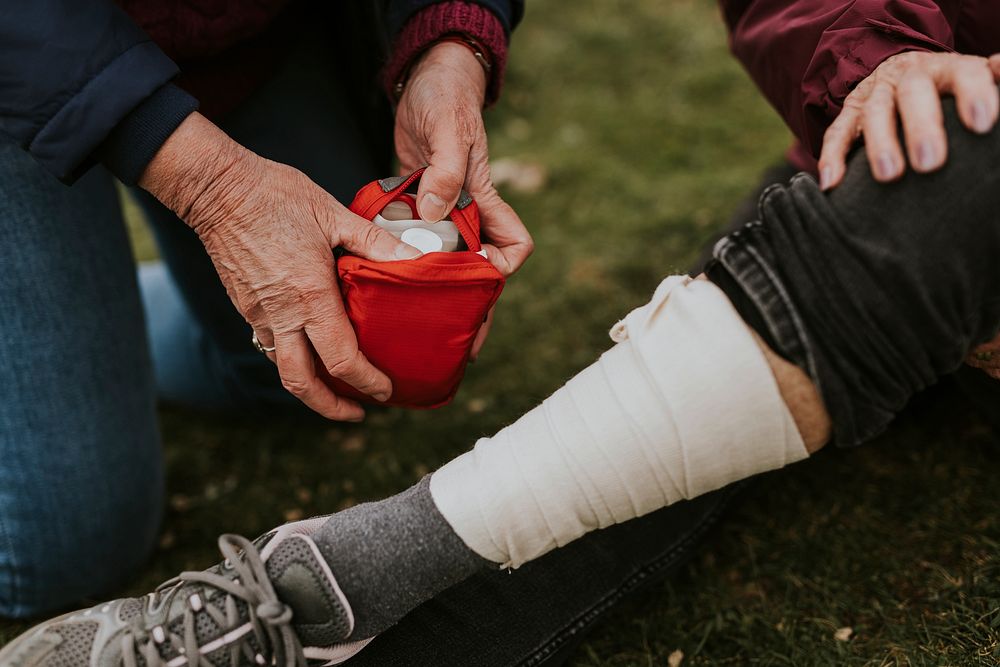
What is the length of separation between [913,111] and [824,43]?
0.30m

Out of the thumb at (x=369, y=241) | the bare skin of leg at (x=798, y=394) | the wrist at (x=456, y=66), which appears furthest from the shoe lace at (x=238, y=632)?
the wrist at (x=456, y=66)

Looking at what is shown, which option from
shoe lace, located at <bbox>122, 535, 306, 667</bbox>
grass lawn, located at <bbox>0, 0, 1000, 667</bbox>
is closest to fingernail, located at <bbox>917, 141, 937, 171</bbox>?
grass lawn, located at <bbox>0, 0, 1000, 667</bbox>

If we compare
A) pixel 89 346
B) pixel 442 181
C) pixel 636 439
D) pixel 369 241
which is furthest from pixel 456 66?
pixel 89 346

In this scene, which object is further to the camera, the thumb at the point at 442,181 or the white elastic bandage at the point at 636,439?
the thumb at the point at 442,181

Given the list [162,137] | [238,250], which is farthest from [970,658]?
[162,137]

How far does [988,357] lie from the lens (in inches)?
46.1

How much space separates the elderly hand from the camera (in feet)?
3.97

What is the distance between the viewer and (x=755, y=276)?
1.02 m

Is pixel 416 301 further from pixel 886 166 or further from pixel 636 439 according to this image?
pixel 886 166

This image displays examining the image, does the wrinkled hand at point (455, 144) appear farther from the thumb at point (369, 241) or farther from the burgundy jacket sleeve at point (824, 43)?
the burgundy jacket sleeve at point (824, 43)

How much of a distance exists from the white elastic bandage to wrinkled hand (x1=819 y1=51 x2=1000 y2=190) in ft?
0.78

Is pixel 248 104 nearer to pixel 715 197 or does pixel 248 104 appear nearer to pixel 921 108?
pixel 921 108

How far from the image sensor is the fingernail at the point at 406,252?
121 cm

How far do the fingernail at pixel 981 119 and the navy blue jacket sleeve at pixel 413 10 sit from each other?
847 mm
